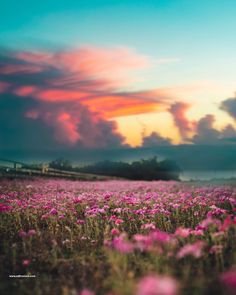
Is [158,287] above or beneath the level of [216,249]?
above

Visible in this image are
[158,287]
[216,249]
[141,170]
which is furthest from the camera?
[141,170]

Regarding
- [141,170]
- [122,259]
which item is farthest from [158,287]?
[141,170]

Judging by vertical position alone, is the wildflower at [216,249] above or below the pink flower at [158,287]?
below

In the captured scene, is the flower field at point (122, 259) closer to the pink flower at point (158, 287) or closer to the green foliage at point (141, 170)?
the pink flower at point (158, 287)

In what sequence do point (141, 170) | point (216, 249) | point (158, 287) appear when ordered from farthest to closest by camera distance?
1. point (141, 170)
2. point (216, 249)
3. point (158, 287)

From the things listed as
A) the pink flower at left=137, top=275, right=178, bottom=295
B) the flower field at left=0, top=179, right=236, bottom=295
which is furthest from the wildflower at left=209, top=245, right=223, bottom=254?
the pink flower at left=137, top=275, right=178, bottom=295

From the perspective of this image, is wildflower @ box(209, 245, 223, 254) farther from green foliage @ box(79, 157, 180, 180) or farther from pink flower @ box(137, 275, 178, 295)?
green foliage @ box(79, 157, 180, 180)

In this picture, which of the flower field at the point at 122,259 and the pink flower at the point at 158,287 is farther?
the flower field at the point at 122,259

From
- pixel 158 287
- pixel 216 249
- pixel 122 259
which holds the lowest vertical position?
pixel 122 259

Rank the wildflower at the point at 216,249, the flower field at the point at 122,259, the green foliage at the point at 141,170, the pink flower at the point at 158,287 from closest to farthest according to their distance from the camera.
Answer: the pink flower at the point at 158,287
the flower field at the point at 122,259
the wildflower at the point at 216,249
the green foliage at the point at 141,170

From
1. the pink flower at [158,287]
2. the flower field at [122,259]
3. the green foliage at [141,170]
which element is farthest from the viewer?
the green foliage at [141,170]

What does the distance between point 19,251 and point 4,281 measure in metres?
1.63

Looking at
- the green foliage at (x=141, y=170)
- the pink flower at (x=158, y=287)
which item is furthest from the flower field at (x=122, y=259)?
the green foliage at (x=141, y=170)

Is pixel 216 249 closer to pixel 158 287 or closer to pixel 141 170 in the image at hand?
pixel 158 287
